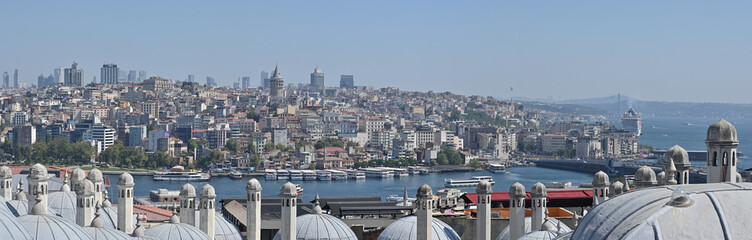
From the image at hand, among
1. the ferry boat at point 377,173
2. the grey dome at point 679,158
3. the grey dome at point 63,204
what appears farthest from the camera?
the ferry boat at point 377,173

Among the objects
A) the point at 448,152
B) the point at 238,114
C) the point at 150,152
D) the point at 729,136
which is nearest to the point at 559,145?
the point at 448,152

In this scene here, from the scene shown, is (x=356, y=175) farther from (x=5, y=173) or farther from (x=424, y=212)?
(x=424, y=212)

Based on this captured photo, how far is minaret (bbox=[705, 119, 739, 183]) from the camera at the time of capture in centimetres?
540

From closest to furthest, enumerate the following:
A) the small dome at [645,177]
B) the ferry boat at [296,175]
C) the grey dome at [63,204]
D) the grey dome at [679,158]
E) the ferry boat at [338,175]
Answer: the grey dome at [679,158]
the small dome at [645,177]
the grey dome at [63,204]
the ferry boat at [296,175]
the ferry boat at [338,175]

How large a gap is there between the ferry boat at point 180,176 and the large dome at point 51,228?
3719 cm

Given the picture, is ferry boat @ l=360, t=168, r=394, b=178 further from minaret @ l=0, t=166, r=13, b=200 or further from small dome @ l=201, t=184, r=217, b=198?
small dome @ l=201, t=184, r=217, b=198

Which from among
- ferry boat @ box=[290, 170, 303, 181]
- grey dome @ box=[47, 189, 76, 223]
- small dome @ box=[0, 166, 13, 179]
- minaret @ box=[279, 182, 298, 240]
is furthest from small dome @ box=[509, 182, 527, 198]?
ferry boat @ box=[290, 170, 303, 181]

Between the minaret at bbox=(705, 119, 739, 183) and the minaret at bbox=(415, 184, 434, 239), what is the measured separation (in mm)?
3344

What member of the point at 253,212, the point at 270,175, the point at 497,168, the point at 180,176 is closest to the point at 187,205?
the point at 253,212

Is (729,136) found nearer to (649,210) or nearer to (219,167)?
(649,210)

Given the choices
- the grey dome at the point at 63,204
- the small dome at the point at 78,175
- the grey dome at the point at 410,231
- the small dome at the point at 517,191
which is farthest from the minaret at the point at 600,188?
the small dome at the point at 78,175

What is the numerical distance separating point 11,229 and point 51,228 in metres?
0.50

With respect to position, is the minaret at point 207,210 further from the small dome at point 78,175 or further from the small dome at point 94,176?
the small dome at point 78,175

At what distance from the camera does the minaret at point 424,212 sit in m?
8.56
